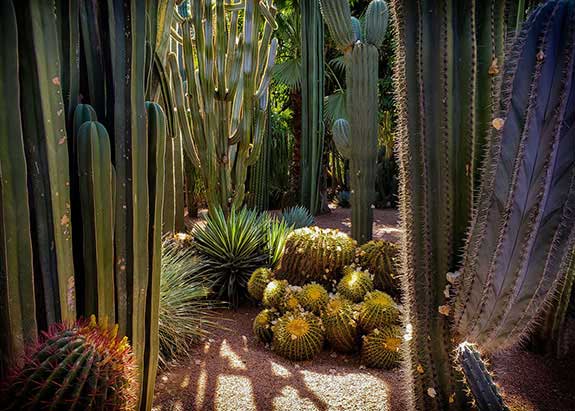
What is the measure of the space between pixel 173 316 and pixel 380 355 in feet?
4.83

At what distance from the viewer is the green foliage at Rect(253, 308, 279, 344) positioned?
3.43m

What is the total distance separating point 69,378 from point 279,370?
1.92 metres

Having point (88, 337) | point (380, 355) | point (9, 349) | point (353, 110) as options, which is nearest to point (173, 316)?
point (380, 355)

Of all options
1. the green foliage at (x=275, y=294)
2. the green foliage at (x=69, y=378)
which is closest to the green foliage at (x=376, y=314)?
the green foliage at (x=275, y=294)

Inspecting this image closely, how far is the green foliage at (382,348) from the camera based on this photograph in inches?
121

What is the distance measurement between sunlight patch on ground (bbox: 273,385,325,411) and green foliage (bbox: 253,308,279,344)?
26.9 inches

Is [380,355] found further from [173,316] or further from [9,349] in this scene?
[9,349]

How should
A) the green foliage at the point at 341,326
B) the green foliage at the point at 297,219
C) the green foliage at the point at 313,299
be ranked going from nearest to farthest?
the green foliage at the point at 341,326 → the green foliage at the point at 313,299 → the green foliage at the point at 297,219

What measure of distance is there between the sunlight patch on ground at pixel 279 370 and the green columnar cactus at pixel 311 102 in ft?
17.7

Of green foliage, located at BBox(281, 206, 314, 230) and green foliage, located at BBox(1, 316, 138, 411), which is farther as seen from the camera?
green foliage, located at BBox(281, 206, 314, 230)

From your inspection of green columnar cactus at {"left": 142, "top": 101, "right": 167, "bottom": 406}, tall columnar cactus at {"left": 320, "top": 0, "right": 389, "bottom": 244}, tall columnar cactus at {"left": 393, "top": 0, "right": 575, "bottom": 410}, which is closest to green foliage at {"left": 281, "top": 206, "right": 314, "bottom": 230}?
tall columnar cactus at {"left": 320, "top": 0, "right": 389, "bottom": 244}

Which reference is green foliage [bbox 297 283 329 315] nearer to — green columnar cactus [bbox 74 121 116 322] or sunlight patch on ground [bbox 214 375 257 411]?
sunlight patch on ground [bbox 214 375 257 411]

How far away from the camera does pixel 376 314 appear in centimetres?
320

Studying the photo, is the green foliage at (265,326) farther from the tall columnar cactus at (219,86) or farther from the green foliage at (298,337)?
the tall columnar cactus at (219,86)
